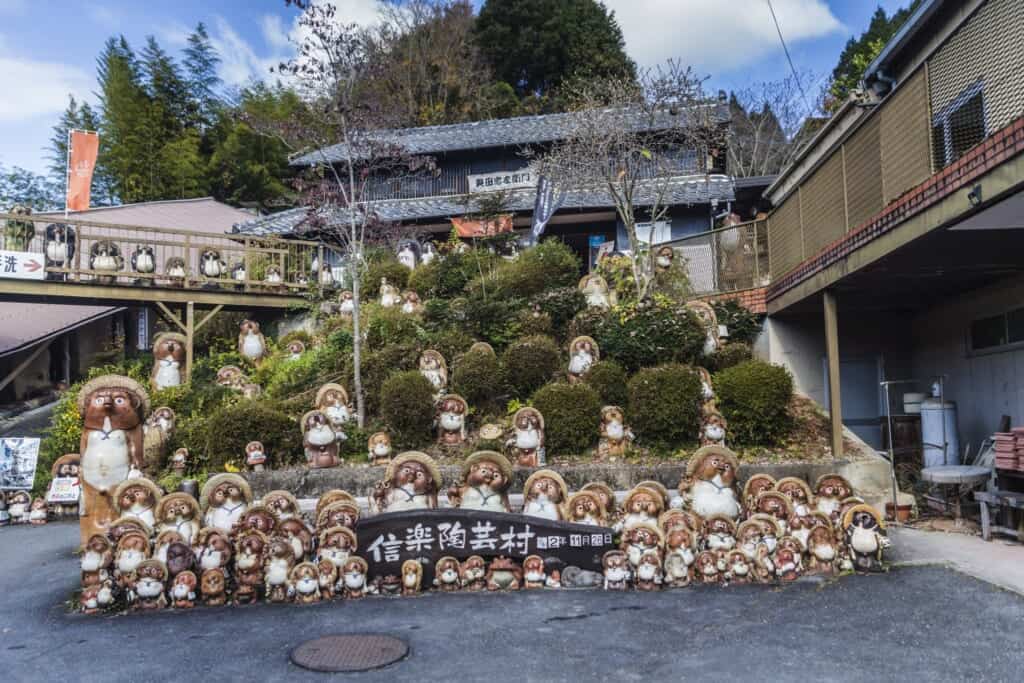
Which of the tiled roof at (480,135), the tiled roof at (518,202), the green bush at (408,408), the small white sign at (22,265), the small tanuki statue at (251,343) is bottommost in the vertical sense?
the green bush at (408,408)

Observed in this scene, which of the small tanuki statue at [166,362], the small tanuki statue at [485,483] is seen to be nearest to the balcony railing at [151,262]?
the small tanuki statue at [166,362]

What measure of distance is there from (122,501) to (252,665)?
2.93m

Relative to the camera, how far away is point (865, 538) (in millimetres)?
6766

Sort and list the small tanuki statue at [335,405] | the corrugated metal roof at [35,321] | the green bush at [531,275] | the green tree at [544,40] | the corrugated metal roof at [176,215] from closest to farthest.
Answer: the small tanuki statue at [335,405]
the green bush at [531,275]
the corrugated metal roof at [35,321]
the corrugated metal roof at [176,215]
the green tree at [544,40]

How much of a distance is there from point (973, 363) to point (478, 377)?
657cm

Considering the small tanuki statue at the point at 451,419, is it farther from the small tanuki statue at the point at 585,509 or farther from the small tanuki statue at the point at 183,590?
the small tanuki statue at the point at 183,590

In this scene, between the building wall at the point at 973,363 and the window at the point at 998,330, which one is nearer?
the window at the point at 998,330

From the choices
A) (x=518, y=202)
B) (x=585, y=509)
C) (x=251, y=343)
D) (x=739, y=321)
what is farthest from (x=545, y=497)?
(x=518, y=202)

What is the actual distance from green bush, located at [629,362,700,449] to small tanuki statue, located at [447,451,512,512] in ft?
9.30

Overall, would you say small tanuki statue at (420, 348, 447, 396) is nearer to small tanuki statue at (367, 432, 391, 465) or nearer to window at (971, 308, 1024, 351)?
small tanuki statue at (367, 432, 391, 465)

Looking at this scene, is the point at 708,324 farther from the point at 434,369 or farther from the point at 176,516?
the point at 176,516

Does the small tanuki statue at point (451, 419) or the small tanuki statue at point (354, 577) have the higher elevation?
the small tanuki statue at point (451, 419)

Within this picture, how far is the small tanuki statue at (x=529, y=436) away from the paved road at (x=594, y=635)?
2.73 metres

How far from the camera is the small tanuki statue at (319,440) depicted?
972 cm
